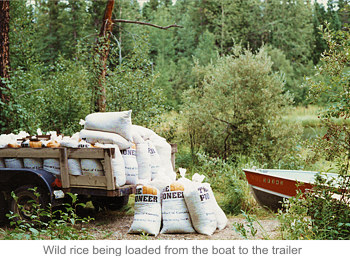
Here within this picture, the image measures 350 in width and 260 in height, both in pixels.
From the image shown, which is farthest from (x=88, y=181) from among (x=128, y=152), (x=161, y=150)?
(x=161, y=150)

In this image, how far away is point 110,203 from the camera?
5.95 m

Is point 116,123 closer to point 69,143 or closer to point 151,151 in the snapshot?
point 69,143

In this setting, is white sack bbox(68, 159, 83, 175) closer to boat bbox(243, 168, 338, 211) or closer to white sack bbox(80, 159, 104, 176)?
white sack bbox(80, 159, 104, 176)

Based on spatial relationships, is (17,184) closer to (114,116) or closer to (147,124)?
(114,116)

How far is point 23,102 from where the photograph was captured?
8148 millimetres

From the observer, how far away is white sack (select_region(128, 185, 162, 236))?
4797 mm

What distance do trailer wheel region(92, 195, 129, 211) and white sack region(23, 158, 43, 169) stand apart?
3.54 feet

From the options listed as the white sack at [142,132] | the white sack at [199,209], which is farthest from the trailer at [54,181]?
the white sack at [142,132]

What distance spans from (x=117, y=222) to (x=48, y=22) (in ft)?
77.0

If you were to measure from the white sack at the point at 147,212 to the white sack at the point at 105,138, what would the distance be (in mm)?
575

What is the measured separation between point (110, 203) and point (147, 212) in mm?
1250

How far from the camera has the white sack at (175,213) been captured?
16.0ft

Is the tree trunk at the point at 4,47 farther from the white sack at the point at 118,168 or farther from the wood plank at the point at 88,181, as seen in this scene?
the white sack at the point at 118,168
